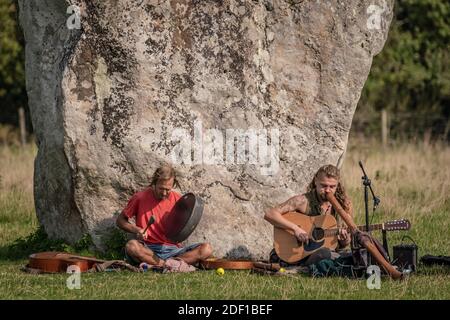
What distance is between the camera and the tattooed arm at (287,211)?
10.2m

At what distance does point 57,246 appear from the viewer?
11.5m

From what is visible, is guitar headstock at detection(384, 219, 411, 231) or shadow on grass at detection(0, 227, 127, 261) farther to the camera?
shadow on grass at detection(0, 227, 127, 261)

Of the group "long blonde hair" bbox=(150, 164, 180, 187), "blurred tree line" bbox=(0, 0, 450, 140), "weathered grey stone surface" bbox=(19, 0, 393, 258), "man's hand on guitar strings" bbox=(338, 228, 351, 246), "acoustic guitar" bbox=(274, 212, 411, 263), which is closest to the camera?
"man's hand on guitar strings" bbox=(338, 228, 351, 246)

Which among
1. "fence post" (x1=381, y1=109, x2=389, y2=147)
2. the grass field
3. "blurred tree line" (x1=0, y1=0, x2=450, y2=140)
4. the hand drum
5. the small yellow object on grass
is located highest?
Result: "blurred tree line" (x1=0, y1=0, x2=450, y2=140)

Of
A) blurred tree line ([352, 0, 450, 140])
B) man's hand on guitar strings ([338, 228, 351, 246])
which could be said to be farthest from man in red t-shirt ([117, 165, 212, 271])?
blurred tree line ([352, 0, 450, 140])

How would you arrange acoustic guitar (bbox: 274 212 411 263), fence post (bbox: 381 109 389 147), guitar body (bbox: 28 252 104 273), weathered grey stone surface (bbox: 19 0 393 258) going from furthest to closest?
fence post (bbox: 381 109 389 147), weathered grey stone surface (bbox: 19 0 393 258), guitar body (bbox: 28 252 104 273), acoustic guitar (bbox: 274 212 411 263)

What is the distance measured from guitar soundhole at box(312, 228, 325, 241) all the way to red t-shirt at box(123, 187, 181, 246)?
53.1 inches

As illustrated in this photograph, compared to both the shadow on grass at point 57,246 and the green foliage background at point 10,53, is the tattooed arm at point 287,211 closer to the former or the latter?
the shadow on grass at point 57,246

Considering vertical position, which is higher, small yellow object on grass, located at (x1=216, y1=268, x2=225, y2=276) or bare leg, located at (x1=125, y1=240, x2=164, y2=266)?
bare leg, located at (x1=125, y1=240, x2=164, y2=266)

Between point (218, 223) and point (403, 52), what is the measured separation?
1627 centimetres

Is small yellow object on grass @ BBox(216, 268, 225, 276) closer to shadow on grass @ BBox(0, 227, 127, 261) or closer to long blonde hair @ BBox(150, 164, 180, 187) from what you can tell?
long blonde hair @ BBox(150, 164, 180, 187)

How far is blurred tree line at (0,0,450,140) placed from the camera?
2508 cm

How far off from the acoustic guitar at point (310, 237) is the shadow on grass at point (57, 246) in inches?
65.5

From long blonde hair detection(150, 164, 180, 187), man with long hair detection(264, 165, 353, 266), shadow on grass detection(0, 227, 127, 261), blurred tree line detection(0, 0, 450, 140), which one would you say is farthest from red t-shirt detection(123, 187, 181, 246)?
blurred tree line detection(0, 0, 450, 140)
